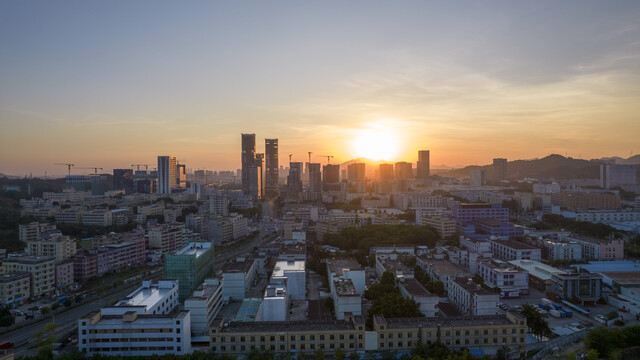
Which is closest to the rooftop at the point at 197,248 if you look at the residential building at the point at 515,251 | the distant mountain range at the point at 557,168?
the residential building at the point at 515,251

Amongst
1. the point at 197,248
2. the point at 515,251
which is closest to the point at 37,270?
the point at 197,248

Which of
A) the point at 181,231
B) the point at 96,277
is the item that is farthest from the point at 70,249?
the point at 181,231

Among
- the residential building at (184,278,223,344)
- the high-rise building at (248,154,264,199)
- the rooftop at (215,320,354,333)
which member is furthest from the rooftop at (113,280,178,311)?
the high-rise building at (248,154,264,199)

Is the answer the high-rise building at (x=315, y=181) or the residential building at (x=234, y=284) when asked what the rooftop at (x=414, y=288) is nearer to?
the residential building at (x=234, y=284)

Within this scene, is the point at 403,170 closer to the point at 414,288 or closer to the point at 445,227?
the point at 445,227

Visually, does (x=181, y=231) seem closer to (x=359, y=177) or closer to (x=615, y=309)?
(x=615, y=309)

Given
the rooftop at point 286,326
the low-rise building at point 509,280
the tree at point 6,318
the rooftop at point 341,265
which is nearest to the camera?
the rooftop at point 286,326

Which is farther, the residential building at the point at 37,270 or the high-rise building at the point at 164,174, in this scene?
the high-rise building at the point at 164,174

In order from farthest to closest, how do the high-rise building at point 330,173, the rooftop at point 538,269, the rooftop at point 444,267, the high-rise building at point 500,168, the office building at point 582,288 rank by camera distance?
the high-rise building at point 500,168
the high-rise building at point 330,173
the rooftop at point 538,269
the rooftop at point 444,267
the office building at point 582,288
